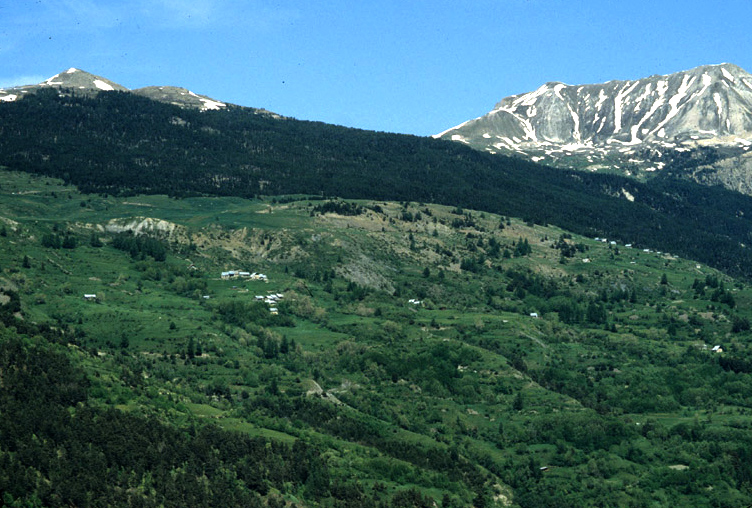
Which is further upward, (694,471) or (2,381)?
(2,381)

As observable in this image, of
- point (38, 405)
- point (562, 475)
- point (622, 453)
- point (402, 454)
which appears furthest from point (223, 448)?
point (622, 453)

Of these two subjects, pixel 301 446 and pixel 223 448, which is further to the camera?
pixel 301 446

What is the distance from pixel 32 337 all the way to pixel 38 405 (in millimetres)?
38610

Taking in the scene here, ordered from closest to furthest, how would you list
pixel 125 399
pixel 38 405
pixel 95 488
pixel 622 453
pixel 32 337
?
pixel 95 488, pixel 38 405, pixel 125 399, pixel 32 337, pixel 622 453

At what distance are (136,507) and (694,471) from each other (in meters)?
105

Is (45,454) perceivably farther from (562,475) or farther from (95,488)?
(562,475)

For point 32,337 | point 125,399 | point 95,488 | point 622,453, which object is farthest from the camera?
point 622,453

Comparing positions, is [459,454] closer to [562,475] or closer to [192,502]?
[562,475]

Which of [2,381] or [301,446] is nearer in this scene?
[2,381]

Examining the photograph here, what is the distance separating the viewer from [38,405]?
145m

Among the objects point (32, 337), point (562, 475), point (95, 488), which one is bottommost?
point (562, 475)

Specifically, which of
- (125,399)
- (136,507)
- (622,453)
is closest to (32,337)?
(125,399)

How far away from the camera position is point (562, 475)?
188875mm

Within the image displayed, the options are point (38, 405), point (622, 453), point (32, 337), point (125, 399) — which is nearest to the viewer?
point (38, 405)
